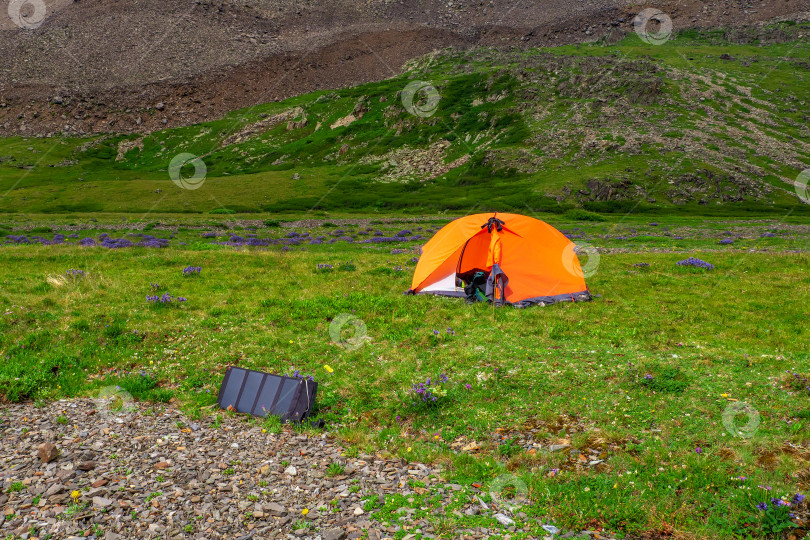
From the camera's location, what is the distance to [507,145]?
117188 mm

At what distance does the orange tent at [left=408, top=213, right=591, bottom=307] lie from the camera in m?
18.2

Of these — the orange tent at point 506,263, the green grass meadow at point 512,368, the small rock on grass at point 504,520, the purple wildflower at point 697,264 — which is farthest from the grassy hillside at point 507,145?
the small rock on grass at point 504,520

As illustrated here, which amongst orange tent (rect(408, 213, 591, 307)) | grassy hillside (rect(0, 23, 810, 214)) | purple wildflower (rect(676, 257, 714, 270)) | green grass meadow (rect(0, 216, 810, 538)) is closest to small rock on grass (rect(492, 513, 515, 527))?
green grass meadow (rect(0, 216, 810, 538))

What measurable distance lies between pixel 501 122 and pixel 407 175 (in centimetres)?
3270

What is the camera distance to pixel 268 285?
20750mm

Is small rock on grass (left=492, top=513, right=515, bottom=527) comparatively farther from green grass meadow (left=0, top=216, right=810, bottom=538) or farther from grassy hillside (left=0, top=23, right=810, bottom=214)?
grassy hillside (left=0, top=23, right=810, bottom=214)

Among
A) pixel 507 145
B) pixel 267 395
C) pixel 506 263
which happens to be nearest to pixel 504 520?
pixel 267 395

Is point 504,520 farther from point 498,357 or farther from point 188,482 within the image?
point 498,357

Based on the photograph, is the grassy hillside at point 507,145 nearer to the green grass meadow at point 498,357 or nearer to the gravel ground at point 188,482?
the green grass meadow at point 498,357

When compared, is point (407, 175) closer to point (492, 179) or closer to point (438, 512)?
point (492, 179)

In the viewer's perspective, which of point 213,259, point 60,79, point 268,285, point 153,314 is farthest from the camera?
point 60,79

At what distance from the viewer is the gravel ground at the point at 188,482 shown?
6.25m

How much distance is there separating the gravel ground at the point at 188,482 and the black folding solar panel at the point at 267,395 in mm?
473

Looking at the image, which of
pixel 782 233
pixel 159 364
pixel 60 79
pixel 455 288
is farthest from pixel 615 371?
pixel 60 79
